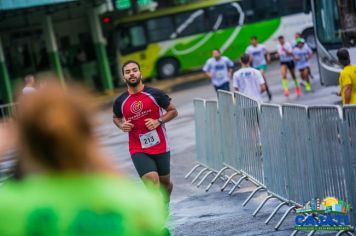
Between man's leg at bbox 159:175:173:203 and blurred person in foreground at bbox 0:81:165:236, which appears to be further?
man's leg at bbox 159:175:173:203

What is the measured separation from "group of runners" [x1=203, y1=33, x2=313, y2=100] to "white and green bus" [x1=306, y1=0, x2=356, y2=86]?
4.90 feet

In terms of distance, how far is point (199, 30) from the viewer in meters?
39.5

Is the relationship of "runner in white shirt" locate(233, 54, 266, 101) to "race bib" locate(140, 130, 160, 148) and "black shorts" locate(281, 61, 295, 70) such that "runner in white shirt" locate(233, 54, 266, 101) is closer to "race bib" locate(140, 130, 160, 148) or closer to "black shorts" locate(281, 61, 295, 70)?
"race bib" locate(140, 130, 160, 148)

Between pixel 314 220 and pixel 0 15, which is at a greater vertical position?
pixel 0 15

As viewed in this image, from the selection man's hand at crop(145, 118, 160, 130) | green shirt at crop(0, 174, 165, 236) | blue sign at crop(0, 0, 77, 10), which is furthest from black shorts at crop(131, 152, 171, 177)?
blue sign at crop(0, 0, 77, 10)

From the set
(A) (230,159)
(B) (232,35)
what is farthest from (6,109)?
(B) (232,35)

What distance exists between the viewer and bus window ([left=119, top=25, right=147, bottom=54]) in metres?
39.4

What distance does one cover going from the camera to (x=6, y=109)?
22.9 metres

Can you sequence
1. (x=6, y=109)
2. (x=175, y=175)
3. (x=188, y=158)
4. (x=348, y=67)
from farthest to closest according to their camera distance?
1. (x=6, y=109)
2. (x=188, y=158)
3. (x=175, y=175)
4. (x=348, y=67)

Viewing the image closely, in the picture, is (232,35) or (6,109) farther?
(232,35)

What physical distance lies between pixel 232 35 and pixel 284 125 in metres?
30.1

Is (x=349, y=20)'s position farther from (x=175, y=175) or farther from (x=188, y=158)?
→ (x=175, y=175)

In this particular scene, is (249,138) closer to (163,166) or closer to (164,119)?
(164,119)

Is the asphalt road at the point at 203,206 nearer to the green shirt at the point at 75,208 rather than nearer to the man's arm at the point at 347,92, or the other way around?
the green shirt at the point at 75,208
